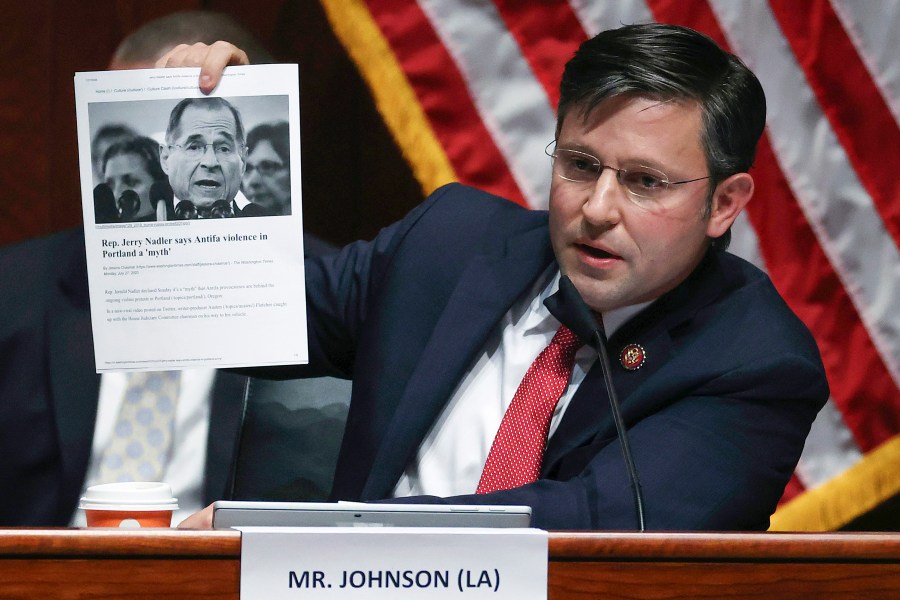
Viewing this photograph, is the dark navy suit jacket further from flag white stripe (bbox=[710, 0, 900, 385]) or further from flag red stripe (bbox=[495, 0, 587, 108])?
flag white stripe (bbox=[710, 0, 900, 385])

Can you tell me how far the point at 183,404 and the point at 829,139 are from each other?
1.29 metres

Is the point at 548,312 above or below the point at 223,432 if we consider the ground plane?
above

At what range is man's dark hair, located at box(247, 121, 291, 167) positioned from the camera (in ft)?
4.58

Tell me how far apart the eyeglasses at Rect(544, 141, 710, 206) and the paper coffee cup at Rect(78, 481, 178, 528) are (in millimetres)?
807

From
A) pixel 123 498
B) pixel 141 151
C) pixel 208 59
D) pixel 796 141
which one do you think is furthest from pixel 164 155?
pixel 796 141

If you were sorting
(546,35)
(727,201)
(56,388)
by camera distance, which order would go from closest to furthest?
(727,201), (56,388), (546,35)

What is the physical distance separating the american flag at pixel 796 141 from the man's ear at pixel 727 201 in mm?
418

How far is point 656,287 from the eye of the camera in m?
1.67

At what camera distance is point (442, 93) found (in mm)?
2051

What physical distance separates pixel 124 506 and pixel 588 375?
0.76 m

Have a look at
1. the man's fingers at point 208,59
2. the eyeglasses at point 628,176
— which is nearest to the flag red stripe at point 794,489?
the eyeglasses at point 628,176

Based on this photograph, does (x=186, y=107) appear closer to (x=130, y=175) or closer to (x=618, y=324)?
(x=130, y=175)

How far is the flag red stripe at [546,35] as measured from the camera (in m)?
2.07

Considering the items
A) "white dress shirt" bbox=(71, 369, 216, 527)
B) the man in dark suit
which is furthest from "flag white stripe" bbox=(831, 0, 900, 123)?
"white dress shirt" bbox=(71, 369, 216, 527)
